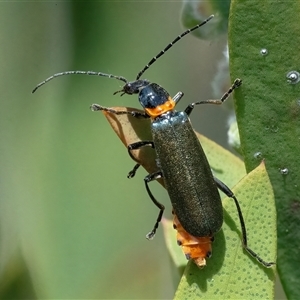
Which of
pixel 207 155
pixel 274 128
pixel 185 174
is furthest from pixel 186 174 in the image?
pixel 274 128

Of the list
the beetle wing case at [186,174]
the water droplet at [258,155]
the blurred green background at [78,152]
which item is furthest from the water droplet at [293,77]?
the blurred green background at [78,152]

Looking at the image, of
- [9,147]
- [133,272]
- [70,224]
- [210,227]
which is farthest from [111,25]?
[210,227]

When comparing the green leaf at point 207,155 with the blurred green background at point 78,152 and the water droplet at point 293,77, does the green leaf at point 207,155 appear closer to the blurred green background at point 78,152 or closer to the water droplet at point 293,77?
the water droplet at point 293,77

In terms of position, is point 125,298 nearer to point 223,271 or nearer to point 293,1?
point 223,271

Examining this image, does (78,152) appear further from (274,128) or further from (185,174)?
(274,128)

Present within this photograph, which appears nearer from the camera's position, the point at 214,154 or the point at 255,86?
the point at 255,86

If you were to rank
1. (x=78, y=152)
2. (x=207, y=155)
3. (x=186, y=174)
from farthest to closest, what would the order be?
(x=78, y=152) < (x=207, y=155) < (x=186, y=174)

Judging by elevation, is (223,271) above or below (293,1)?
below
